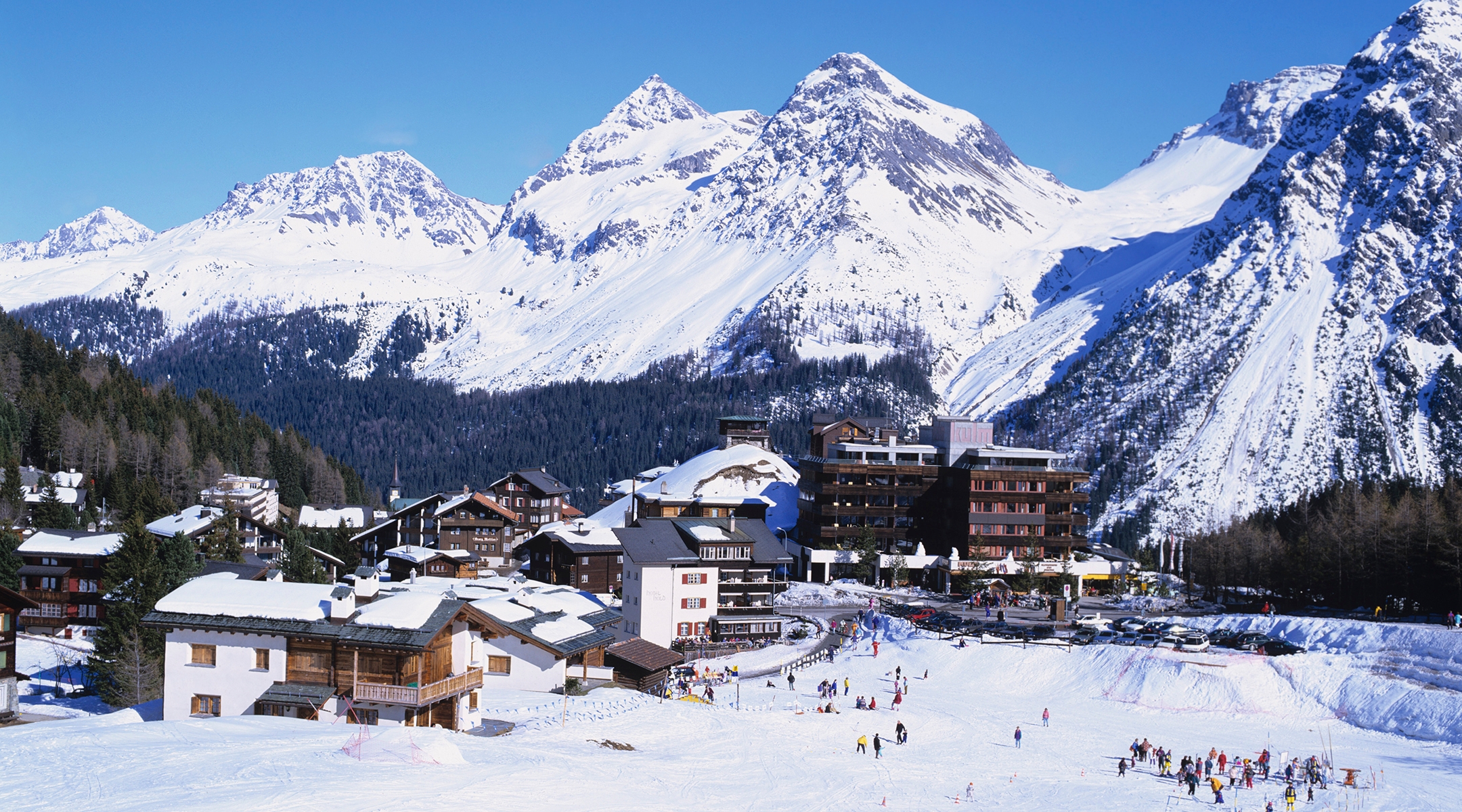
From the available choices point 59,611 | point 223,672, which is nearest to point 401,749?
point 223,672

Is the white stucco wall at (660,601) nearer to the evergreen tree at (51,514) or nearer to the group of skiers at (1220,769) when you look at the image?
the group of skiers at (1220,769)

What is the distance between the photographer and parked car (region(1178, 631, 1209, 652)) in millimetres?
83344

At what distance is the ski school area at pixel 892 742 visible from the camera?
38625mm

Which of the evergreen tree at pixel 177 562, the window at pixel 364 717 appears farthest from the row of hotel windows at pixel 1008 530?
the window at pixel 364 717

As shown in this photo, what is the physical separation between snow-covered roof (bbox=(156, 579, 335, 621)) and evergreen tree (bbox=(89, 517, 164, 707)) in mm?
8888

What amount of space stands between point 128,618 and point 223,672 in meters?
17.8

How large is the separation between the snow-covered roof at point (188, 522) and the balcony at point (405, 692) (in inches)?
2232

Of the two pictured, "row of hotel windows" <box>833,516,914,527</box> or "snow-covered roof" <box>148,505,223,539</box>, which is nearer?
"snow-covered roof" <box>148,505,223,539</box>

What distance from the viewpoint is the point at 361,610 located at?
53000 millimetres

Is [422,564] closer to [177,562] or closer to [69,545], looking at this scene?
[69,545]

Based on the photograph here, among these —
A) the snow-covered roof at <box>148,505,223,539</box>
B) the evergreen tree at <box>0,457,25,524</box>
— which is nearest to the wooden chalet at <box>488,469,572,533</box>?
the snow-covered roof at <box>148,505,223,539</box>

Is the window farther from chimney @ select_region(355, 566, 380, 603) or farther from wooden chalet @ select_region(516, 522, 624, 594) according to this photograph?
wooden chalet @ select_region(516, 522, 624, 594)

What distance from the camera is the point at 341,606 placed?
5238 centimetres

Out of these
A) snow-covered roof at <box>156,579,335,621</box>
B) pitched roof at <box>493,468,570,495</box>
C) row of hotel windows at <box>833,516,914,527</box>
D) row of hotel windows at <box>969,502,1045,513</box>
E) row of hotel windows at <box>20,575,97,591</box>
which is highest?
pitched roof at <box>493,468,570,495</box>
